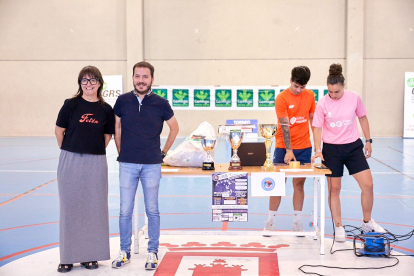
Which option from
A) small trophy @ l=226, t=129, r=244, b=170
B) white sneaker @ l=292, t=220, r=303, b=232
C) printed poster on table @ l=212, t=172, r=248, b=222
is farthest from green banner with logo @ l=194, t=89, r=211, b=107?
printed poster on table @ l=212, t=172, r=248, b=222

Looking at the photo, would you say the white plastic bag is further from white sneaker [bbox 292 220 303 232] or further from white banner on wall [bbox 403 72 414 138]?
white banner on wall [bbox 403 72 414 138]

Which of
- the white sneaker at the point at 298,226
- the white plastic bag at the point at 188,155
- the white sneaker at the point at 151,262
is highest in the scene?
the white plastic bag at the point at 188,155

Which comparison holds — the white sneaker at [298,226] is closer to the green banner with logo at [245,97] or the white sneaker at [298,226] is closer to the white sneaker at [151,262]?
the white sneaker at [151,262]

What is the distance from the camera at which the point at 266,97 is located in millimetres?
16375

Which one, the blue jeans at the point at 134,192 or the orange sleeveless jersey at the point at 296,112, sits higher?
the orange sleeveless jersey at the point at 296,112

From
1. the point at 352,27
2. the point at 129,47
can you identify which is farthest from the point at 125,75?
the point at 352,27

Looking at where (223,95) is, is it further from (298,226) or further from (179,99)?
(298,226)

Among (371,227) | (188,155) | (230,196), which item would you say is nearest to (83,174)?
(188,155)

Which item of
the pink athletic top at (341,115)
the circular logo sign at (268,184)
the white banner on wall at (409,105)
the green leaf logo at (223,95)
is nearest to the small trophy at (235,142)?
the circular logo sign at (268,184)

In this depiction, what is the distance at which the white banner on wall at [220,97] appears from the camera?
53.7 feet

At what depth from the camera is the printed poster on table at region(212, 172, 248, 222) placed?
405 centimetres

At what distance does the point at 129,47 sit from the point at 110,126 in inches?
506

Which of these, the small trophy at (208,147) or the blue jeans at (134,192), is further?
the small trophy at (208,147)

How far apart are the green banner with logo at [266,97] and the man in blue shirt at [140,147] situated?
12.7 m
